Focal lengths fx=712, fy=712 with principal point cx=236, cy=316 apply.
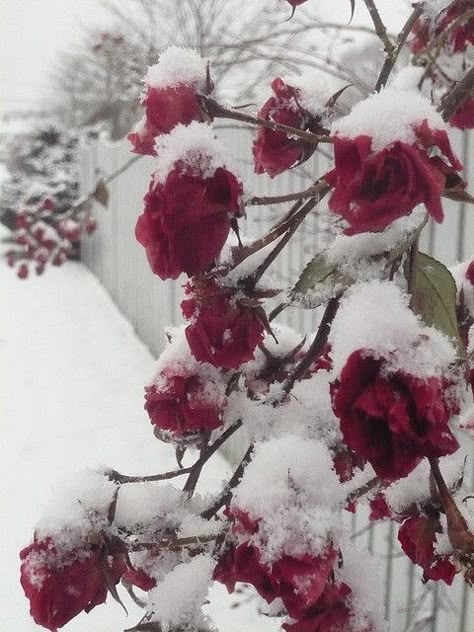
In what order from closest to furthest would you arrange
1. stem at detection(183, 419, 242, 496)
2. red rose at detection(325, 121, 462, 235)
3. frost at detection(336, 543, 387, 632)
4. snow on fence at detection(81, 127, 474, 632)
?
1. red rose at detection(325, 121, 462, 235)
2. frost at detection(336, 543, 387, 632)
3. stem at detection(183, 419, 242, 496)
4. snow on fence at detection(81, 127, 474, 632)

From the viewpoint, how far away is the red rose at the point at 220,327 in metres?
0.46

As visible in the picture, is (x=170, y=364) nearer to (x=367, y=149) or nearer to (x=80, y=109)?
(x=367, y=149)

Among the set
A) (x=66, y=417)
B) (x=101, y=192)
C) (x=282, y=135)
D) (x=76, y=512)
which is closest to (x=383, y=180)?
(x=282, y=135)

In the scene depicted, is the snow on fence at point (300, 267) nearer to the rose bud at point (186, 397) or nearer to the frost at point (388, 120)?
the rose bud at point (186, 397)

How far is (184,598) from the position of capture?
18.2 inches

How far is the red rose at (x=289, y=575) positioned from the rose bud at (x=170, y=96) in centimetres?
26

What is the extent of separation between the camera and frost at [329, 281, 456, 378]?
337 mm

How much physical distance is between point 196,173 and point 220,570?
258 mm

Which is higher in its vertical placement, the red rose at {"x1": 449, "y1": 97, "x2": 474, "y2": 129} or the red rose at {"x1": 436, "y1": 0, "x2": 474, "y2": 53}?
the red rose at {"x1": 436, "y1": 0, "x2": 474, "y2": 53}

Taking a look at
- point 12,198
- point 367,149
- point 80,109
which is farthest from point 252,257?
point 80,109

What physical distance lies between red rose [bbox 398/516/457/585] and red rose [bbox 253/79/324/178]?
0.27 meters

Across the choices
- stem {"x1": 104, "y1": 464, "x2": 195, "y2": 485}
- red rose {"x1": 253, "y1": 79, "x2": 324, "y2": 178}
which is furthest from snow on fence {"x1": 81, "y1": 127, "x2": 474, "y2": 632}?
stem {"x1": 104, "y1": 464, "x2": 195, "y2": 485}

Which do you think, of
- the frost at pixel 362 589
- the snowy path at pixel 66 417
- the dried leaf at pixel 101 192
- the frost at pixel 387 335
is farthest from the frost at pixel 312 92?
the dried leaf at pixel 101 192

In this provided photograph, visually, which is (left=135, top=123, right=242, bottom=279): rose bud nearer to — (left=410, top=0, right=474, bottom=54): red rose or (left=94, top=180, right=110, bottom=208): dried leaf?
(left=410, top=0, right=474, bottom=54): red rose
